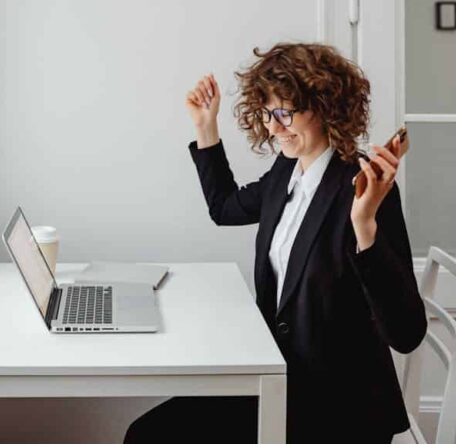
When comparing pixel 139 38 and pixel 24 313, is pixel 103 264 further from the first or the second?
pixel 139 38

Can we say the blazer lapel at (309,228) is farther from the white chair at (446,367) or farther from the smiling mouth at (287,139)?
the white chair at (446,367)

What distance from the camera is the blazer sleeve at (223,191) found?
1.74m

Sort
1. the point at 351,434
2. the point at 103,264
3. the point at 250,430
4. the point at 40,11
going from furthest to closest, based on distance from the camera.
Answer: the point at 40,11
the point at 103,264
the point at 250,430
the point at 351,434

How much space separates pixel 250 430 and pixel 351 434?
0.70ft

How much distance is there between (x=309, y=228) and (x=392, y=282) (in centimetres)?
23

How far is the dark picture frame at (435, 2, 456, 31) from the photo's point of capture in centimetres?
210

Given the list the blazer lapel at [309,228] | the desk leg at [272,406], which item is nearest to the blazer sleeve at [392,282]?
the blazer lapel at [309,228]

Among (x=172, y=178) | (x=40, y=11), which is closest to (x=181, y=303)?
(x=172, y=178)

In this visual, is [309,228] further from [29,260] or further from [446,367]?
[29,260]

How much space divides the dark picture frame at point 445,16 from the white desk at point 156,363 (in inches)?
46.1

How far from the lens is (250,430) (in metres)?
1.47

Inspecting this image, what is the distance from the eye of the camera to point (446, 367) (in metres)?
1.53

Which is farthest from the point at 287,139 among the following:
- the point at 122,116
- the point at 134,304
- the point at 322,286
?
the point at 122,116

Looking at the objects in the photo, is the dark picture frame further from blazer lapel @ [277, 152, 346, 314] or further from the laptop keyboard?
the laptop keyboard
